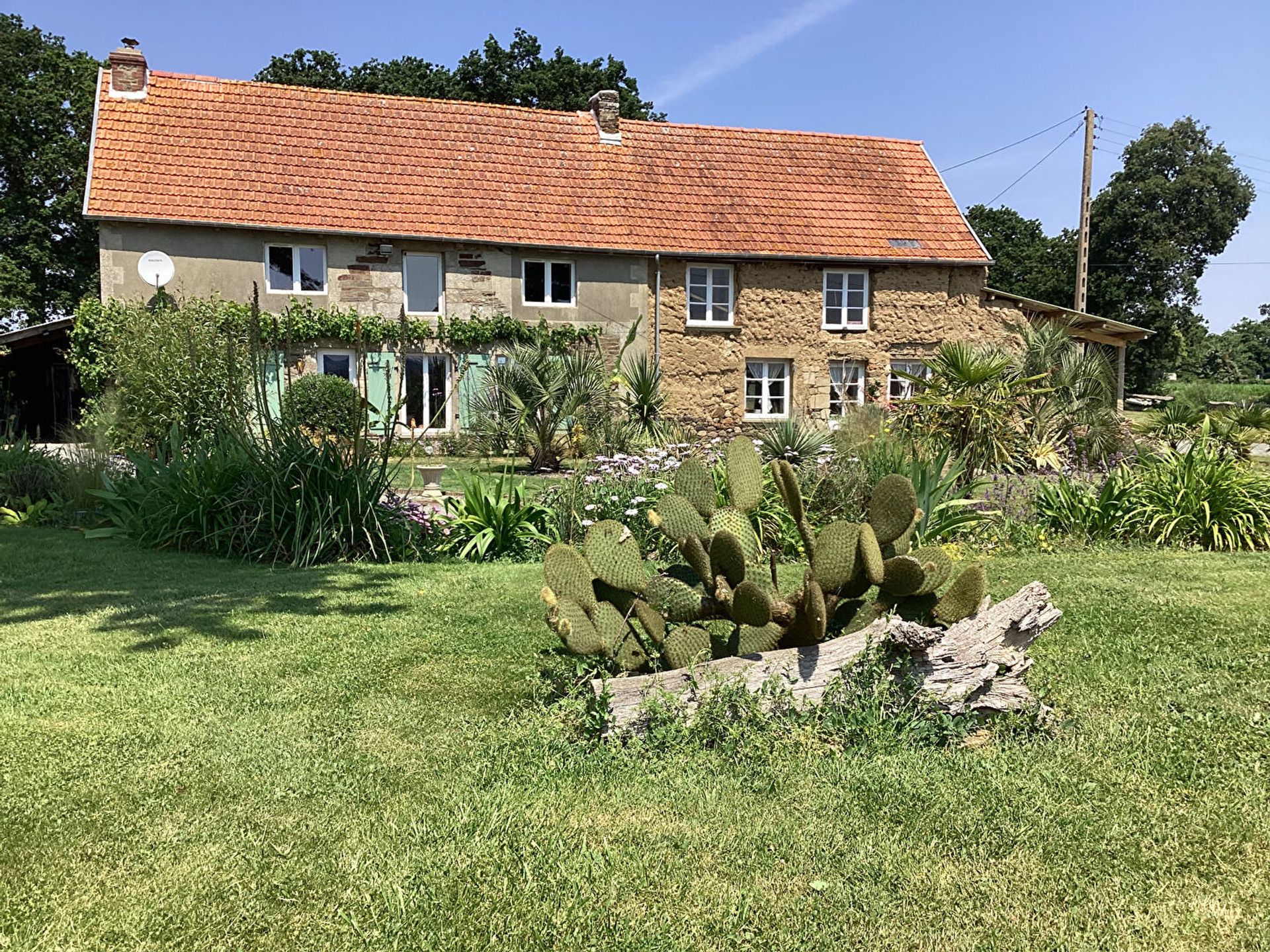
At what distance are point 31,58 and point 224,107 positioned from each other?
62.0ft

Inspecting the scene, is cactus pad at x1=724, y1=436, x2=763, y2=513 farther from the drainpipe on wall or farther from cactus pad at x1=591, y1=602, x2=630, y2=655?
A: the drainpipe on wall

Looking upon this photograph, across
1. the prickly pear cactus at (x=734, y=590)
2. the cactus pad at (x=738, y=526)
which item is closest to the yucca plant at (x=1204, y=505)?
the prickly pear cactus at (x=734, y=590)

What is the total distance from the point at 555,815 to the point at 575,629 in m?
0.97

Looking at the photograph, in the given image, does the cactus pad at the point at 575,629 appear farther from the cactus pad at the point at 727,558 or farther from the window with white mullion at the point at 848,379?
the window with white mullion at the point at 848,379

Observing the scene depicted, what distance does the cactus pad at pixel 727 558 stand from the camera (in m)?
4.11

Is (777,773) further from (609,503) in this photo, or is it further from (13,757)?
(609,503)

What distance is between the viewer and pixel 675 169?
22.9 metres

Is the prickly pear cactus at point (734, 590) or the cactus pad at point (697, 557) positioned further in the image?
the cactus pad at point (697, 557)

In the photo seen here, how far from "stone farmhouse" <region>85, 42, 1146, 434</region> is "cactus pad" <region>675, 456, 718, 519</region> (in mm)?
12951

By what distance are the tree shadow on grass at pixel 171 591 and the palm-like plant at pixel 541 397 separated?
715 centimetres

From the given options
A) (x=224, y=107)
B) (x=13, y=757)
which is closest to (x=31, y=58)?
(x=224, y=107)

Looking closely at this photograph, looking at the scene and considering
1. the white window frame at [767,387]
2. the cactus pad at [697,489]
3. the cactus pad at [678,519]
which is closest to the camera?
the cactus pad at [678,519]

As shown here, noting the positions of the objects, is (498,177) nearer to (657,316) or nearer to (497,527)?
(657,316)

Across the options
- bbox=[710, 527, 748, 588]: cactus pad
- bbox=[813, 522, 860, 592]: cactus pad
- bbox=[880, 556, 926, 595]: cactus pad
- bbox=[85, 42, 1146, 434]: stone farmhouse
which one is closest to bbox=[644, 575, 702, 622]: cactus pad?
bbox=[710, 527, 748, 588]: cactus pad
